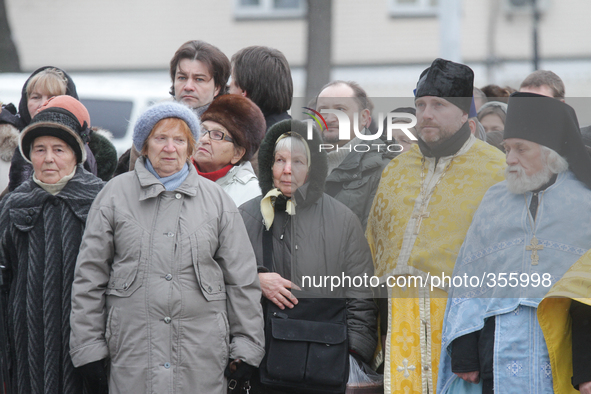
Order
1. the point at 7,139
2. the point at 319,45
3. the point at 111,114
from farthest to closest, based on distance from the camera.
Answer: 1. the point at 111,114
2. the point at 7,139
3. the point at 319,45

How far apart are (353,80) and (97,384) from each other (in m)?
1.89

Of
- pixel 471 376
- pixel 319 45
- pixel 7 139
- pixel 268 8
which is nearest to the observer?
pixel 471 376

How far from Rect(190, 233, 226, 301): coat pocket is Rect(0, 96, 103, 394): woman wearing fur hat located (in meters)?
0.64

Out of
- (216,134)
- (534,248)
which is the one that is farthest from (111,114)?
(534,248)

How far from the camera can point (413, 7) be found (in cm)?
371

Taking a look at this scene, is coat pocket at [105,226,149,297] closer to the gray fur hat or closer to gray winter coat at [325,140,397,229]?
the gray fur hat

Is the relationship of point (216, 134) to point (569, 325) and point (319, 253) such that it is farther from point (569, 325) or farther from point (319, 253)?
point (569, 325)

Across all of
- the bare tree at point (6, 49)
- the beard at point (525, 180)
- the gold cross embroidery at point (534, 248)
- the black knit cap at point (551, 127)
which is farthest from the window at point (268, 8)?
the gold cross embroidery at point (534, 248)

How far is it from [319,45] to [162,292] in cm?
157

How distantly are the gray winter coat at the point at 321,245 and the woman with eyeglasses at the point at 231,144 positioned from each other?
339 mm

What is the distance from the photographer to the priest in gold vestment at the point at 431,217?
3.49m

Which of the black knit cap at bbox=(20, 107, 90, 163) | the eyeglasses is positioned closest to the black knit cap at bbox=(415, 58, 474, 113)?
the eyeglasses

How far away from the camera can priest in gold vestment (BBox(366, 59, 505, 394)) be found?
3486mm

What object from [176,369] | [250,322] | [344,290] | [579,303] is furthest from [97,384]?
[579,303]
